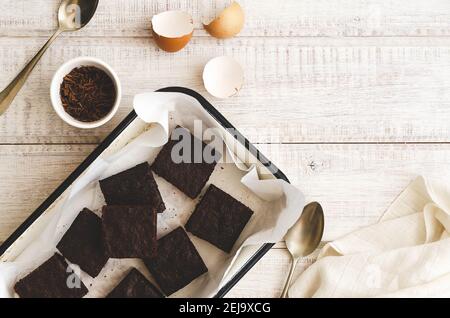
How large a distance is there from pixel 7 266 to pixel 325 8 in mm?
929

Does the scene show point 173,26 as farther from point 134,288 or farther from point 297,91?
point 134,288

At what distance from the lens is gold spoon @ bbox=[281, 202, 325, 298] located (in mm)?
1257

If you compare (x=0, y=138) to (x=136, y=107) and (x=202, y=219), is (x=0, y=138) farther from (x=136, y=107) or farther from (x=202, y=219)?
(x=202, y=219)

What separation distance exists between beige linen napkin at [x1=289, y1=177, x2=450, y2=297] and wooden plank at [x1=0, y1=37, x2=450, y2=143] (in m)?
0.16

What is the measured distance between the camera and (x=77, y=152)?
49.8 inches

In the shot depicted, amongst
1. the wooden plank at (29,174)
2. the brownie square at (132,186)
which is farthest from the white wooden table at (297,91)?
the brownie square at (132,186)

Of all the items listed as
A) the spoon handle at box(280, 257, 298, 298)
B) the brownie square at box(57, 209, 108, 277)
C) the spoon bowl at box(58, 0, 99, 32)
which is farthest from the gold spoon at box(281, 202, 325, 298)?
the spoon bowl at box(58, 0, 99, 32)

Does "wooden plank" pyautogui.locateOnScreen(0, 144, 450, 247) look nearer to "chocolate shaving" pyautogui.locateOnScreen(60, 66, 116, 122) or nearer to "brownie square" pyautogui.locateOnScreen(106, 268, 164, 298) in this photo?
"chocolate shaving" pyautogui.locateOnScreen(60, 66, 116, 122)

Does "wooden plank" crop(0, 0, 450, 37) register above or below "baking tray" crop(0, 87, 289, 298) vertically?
above

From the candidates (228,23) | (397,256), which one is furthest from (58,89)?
(397,256)

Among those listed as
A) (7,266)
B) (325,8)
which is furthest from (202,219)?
(325,8)

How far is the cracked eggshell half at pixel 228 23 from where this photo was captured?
1.24 metres

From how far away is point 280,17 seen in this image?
1.31 m

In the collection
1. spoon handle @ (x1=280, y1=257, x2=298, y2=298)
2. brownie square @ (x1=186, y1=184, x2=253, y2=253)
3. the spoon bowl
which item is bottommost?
spoon handle @ (x1=280, y1=257, x2=298, y2=298)
